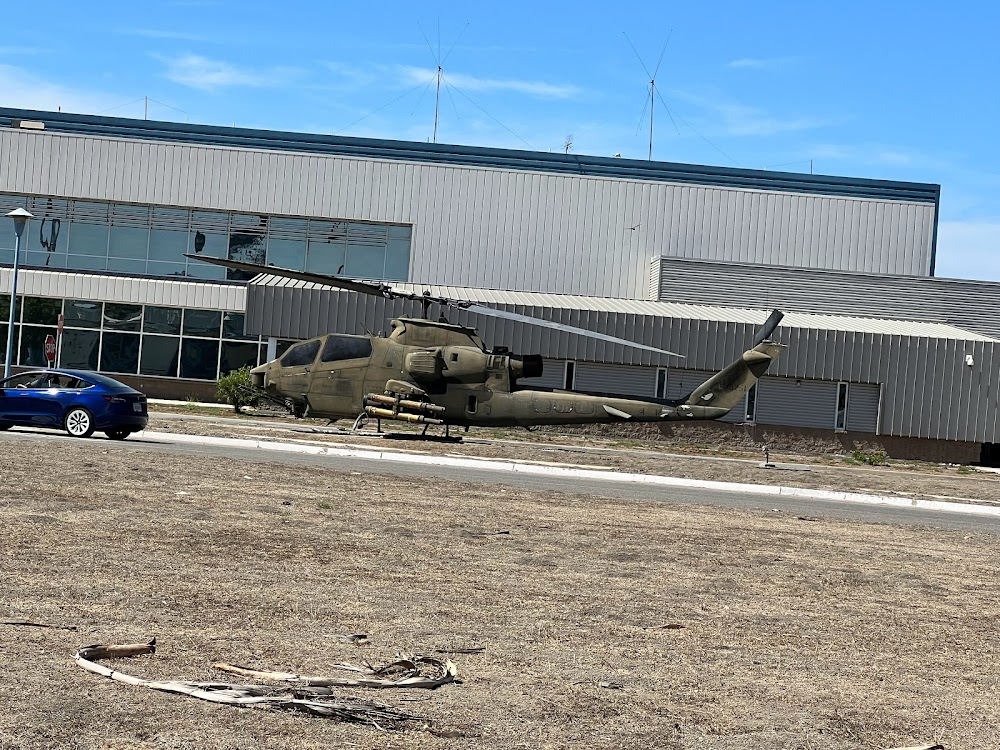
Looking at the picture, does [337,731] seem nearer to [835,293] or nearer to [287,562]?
[287,562]

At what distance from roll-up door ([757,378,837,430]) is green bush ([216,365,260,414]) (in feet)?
58.9

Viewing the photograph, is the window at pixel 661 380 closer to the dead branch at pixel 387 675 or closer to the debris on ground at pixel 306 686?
the dead branch at pixel 387 675

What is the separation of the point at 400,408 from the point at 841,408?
22794 millimetres

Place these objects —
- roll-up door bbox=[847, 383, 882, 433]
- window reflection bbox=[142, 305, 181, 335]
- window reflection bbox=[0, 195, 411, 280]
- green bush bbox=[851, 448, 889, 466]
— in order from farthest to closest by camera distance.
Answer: window reflection bbox=[0, 195, 411, 280]
window reflection bbox=[142, 305, 181, 335]
roll-up door bbox=[847, 383, 882, 433]
green bush bbox=[851, 448, 889, 466]

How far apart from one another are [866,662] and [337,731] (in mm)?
3736

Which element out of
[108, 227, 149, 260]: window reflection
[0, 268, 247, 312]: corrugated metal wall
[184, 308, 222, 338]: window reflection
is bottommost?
[184, 308, 222, 338]: window reflection

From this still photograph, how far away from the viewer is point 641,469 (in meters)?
25.6

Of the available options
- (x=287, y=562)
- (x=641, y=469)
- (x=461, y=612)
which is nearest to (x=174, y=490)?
(x=287, y=562)

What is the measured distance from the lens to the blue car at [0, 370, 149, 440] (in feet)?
76.5

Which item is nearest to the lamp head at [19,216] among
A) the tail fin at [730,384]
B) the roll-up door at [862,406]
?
the tail fin at [730,384]

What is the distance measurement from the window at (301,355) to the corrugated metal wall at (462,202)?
82.1 feet

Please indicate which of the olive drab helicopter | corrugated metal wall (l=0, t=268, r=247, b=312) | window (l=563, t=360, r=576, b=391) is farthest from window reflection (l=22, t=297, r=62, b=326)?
the olive drab helicopter

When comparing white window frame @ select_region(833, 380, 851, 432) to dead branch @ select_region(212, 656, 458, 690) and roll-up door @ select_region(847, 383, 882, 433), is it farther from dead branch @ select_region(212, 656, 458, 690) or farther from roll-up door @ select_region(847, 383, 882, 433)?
dead branch @ select_region(212, 656, 458, 690)

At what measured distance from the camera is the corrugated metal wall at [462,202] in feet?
164
